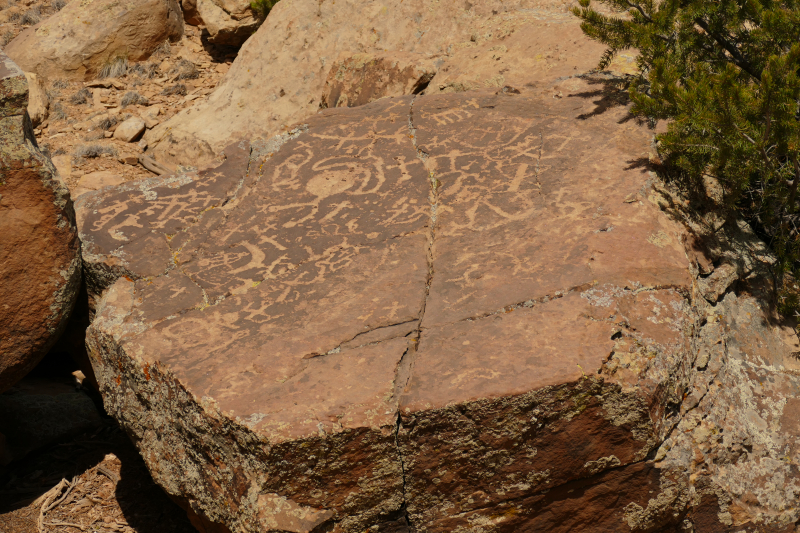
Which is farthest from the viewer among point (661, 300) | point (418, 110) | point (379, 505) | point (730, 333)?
point (418, 110)

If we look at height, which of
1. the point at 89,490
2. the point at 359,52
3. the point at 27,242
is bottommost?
the point at 89,490

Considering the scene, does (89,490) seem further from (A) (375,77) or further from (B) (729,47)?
(B) (729,47)

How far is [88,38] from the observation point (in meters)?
6.90

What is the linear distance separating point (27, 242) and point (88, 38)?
16.7 feet

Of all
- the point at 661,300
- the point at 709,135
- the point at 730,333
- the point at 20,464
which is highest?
the point at 709,135

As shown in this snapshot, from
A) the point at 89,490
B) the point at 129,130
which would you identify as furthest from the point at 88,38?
the point at 89,490

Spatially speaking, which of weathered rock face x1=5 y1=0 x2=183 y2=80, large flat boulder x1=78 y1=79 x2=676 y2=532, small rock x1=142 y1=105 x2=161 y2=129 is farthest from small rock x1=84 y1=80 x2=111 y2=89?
large flat boulder x1=78 y1=79 x2=676 y2=532

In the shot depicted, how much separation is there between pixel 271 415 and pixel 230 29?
6.04 m

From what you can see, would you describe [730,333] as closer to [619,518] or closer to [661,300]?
[661,300]

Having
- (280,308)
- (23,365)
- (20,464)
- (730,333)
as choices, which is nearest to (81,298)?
(23,365)

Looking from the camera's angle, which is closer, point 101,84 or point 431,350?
point 431,350

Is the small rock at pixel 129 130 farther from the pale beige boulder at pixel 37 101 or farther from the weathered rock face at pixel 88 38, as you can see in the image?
the weathered rock face at pixel 88 38

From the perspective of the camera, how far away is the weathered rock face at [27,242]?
2551 mm

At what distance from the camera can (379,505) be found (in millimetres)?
2137
